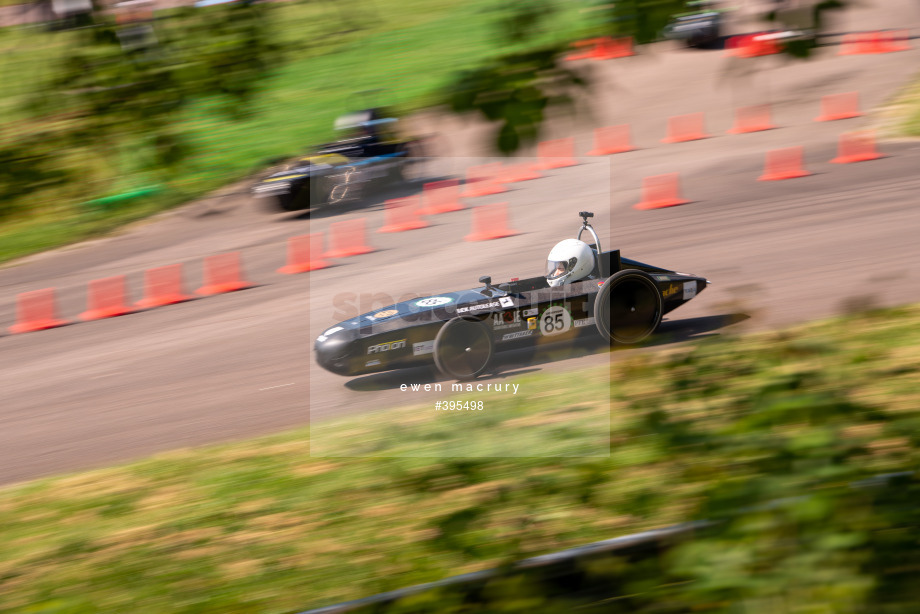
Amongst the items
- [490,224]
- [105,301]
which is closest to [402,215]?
[490,224]

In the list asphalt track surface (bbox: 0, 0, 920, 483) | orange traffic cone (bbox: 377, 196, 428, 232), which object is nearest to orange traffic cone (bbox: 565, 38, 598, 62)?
asphalt track surface (bbox: 0, 0, 920, 483)

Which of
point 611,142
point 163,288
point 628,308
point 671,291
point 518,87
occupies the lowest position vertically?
point 163,288

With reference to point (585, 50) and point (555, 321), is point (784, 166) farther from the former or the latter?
point (585, 50)

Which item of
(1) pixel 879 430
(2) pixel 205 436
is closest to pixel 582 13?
(1) pixel 879 430

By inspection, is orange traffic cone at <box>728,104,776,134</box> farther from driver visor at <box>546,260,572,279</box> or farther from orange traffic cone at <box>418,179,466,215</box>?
driver visor at <box>546,260,572,279</box>

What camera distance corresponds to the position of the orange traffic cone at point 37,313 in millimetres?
11938

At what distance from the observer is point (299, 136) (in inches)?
603

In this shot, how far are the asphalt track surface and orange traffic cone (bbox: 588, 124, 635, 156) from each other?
0.31 m

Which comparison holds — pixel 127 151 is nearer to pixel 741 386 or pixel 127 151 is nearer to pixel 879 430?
pixel 741 386

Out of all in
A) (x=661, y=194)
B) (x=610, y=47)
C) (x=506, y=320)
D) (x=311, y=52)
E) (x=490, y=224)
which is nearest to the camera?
(x=610, y=47)

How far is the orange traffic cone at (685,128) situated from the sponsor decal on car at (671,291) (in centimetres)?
923

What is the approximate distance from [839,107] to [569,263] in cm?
1161

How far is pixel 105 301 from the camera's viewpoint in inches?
488

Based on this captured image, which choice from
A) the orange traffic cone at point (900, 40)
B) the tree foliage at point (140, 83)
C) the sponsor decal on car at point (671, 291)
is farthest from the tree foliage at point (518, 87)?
the orange traffic cone at point (900, 40)
